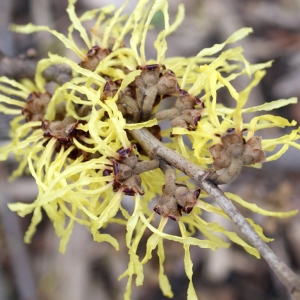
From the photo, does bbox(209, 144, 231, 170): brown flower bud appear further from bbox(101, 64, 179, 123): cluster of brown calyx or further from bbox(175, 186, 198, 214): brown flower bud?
bbox(101, 64, 179, 123): cluster of brown calyx

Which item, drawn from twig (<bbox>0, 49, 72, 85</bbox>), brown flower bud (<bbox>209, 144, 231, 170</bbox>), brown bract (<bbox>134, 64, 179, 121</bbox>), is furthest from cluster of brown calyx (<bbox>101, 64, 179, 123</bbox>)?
twig (<bbox>0, 49, 72, 85</bbox>)

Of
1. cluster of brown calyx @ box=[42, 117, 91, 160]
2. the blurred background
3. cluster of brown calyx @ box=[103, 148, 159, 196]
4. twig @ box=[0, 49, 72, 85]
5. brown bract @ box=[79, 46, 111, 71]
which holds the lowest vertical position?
the blurred background

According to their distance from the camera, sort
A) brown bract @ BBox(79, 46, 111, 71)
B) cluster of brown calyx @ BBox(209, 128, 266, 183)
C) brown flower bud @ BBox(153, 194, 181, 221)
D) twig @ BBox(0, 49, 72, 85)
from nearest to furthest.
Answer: cluster of brown calyx @ BBox(209, 128, 266, 183) < brown flower bud @ BBox(153, 194, 181, 221) < brown bract @ BBox(79, 46, 111, 71) < twig @ BBox(0, 49, 72, 85)

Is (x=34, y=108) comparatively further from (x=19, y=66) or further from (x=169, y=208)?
(x=169, y=208)

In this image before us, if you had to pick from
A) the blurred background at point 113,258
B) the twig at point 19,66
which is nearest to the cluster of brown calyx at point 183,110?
the twig at point 19,66

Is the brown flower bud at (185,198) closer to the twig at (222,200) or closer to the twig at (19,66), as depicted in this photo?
the twig at (222,200)

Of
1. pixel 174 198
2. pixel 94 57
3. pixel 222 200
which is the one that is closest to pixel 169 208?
pixel 174 198
